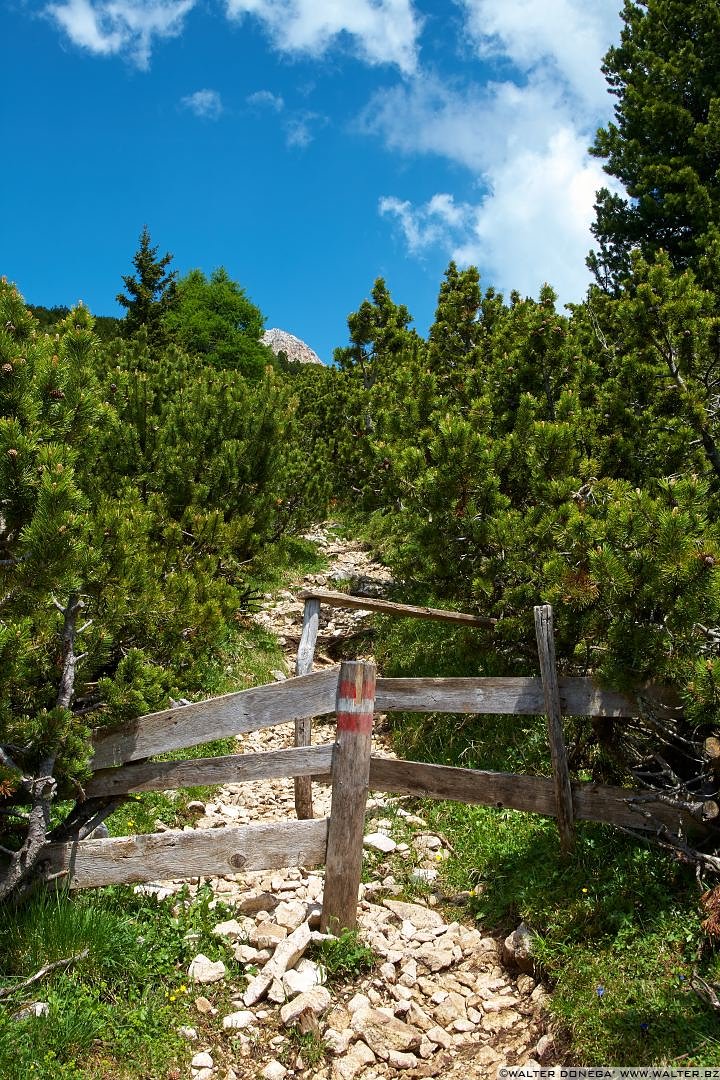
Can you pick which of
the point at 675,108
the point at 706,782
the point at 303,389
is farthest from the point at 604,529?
the point at 303,389

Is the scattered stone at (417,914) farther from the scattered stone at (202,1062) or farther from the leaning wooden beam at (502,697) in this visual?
the scattered stone at (202,1062)

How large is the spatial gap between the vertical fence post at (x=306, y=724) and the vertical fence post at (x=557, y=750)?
1.82m

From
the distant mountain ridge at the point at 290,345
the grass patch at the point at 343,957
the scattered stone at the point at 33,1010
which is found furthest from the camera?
the distant mountain ridge at the point at 290,345

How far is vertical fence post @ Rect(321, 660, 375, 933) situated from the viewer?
14.3 ft

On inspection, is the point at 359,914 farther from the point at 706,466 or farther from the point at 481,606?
the point at 706,466

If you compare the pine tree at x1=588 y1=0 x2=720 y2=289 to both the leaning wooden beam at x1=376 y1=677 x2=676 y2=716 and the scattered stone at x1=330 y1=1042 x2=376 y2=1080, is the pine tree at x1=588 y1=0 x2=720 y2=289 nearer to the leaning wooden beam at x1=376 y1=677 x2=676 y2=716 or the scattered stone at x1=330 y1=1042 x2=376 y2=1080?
the leaning wooden beam at x1=376 y1=677 x2=676 y2=716

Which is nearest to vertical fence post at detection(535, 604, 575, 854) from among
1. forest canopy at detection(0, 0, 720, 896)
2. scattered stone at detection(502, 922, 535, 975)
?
forest canopy at detection(0, 0, 720, 896)

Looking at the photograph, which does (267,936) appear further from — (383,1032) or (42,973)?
(42,973)

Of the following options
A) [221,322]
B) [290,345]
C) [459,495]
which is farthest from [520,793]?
[290,345]

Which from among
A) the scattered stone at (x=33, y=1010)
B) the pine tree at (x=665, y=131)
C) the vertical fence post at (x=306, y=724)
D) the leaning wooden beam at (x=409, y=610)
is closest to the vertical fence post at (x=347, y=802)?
the vertical fence post at (x=306, y=724)

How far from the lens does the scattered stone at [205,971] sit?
397 cm

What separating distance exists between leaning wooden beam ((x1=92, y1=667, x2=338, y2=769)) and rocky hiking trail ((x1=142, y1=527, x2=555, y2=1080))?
43.8 inches

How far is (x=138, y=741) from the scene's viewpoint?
4340 mm

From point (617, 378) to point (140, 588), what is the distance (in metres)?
4.75
